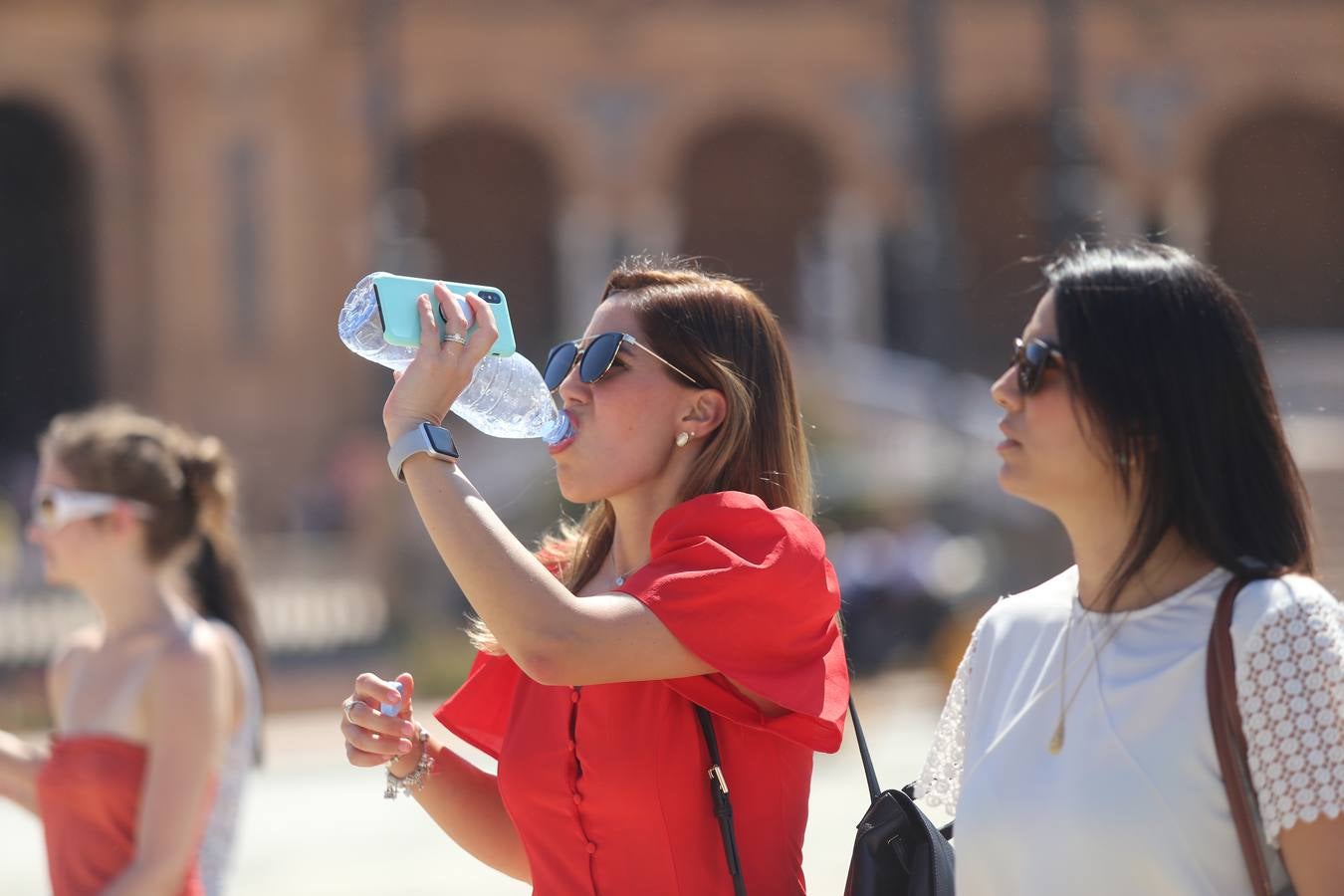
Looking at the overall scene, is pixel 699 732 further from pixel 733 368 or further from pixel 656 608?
pixel 733 368

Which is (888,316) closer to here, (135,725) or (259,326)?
(259,326)

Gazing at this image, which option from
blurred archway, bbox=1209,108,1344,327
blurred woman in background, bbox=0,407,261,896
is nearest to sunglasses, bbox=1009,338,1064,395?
blurred woman in background, bbox=0,407,261,896

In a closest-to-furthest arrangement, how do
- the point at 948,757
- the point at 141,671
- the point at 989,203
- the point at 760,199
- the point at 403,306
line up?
1. the point at 403,306
2. the point at 948,757
3. the point at 141,671
4. the point at 760,199
5. the point at 989,203

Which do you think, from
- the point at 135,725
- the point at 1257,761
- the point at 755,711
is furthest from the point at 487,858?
the point at 1257,761

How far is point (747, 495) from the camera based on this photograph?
2465 millimetres

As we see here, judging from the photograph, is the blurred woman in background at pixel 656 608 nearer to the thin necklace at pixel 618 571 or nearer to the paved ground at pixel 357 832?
the thin necklace at pixel 618 571

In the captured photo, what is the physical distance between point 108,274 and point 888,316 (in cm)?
1126

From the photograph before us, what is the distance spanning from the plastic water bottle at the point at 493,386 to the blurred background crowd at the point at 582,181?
55.2ft

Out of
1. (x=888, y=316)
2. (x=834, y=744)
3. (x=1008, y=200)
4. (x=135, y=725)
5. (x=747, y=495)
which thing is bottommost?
(x=888, y=316)

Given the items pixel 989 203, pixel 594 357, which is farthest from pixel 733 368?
pixel 989 203

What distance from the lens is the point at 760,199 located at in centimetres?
2636

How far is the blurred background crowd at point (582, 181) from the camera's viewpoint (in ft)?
71.9

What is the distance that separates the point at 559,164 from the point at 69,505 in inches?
855

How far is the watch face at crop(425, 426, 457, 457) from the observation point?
236cm
